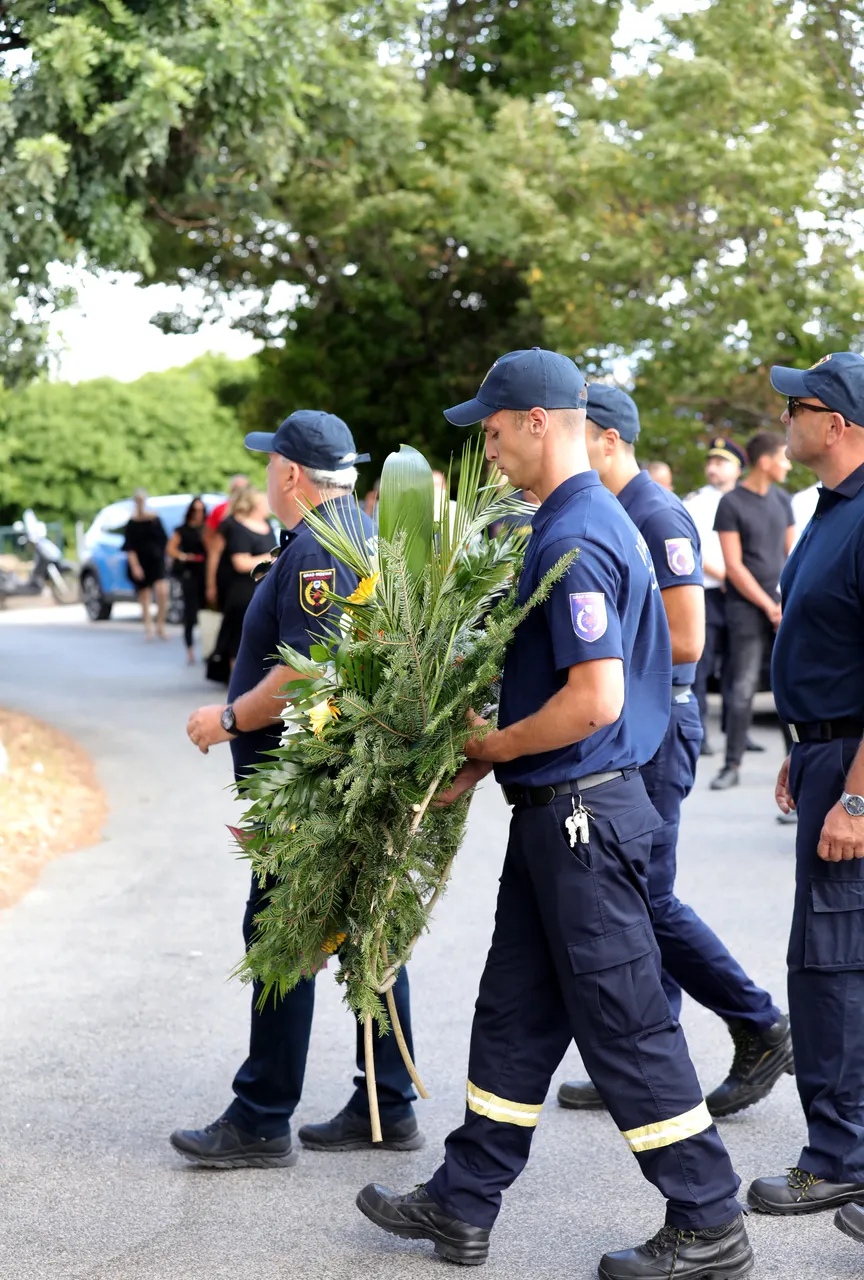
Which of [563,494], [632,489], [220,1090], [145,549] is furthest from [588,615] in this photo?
[145,549]

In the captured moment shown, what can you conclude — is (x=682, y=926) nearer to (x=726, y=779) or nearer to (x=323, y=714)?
(x=323, y=714)

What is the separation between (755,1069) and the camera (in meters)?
4.74

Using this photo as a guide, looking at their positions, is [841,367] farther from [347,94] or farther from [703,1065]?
[347,94]

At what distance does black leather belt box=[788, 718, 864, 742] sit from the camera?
Answer: 3967mm

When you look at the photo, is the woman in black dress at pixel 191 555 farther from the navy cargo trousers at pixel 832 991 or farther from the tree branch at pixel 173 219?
the navy cargo trousers at pixel 832 991

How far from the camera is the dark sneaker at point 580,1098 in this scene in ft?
16.0

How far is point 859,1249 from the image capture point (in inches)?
152

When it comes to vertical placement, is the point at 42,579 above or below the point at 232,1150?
above

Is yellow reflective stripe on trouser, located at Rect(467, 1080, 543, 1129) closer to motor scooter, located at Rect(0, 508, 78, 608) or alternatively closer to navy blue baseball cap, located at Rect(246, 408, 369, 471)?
navy blue baseball cap, located at Rect(246, 408, 369, 471)

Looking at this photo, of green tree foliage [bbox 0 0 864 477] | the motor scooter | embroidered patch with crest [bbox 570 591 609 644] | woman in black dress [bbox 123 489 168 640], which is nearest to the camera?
embroidered patch with crest [bbox 570 591 609 644]

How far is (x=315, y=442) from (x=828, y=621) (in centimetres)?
151

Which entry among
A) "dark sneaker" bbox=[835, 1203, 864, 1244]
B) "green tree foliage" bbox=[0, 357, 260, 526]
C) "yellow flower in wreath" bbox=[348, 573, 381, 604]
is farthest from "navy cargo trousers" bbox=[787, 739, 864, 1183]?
"green tree foliage" bbox=[0, 357, 260, 526]

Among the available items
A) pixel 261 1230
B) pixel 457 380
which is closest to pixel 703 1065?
pixel 261 1230

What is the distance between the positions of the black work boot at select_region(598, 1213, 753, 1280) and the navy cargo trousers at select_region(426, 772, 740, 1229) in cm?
4
